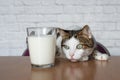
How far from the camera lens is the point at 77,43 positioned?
82 cm

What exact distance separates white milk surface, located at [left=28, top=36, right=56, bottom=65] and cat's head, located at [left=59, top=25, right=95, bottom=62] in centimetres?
10

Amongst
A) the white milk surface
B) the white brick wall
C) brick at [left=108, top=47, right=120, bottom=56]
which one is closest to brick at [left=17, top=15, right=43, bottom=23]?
the white brick wall

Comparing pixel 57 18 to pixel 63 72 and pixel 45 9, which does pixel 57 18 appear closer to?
pixel 45 9

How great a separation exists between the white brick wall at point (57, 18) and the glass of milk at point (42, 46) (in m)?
0.94

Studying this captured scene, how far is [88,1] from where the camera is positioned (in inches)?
65.4

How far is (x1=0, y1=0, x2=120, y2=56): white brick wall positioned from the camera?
166 cm

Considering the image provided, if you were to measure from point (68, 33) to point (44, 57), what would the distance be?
17 centimetres

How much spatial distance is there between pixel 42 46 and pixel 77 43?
16 centimetres

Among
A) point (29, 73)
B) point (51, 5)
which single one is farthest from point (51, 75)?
point (51, 5)

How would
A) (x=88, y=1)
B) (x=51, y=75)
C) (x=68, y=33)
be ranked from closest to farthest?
(x=51, y=75), (x=68, y=33), (x=88, y=1)

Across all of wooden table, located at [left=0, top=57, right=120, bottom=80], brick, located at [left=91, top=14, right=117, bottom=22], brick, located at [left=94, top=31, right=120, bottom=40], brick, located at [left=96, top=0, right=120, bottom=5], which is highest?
brick, located at [left=96, top=0, right=120, bottom=5]

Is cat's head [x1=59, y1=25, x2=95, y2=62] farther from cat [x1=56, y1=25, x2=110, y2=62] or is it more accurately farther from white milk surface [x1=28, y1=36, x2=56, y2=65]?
white milk surface [x1=28, y1=36, x2=56, y2=65]

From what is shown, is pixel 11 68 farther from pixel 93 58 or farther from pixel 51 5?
pixel 51 5

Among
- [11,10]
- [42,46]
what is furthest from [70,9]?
[42,46]
